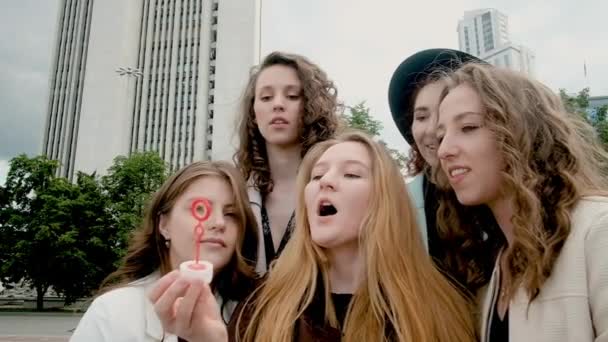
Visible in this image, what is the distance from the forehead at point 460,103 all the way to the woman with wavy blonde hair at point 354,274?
52cm

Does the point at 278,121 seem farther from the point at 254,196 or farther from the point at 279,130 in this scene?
the point at 254,196

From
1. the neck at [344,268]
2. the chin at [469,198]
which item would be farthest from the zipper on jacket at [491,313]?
the neck at [344,268]

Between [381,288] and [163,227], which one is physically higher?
[163,227]

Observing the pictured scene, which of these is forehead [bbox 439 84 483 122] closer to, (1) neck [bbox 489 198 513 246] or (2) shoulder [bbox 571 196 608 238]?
(1) neck [bbox 489 198 513 246]

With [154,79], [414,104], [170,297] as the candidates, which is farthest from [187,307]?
[154,79]

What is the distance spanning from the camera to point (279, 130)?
356cm

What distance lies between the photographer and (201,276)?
174cm

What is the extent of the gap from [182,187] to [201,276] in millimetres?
1249

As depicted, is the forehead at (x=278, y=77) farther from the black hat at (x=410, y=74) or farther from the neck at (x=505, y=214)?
the neck at (x=505, y=214)

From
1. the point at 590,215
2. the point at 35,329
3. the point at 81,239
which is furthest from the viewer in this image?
the point at 81,239

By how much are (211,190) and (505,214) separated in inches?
66.5

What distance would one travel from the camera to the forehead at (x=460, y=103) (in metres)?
2.36

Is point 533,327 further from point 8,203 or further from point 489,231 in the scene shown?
point 8,203

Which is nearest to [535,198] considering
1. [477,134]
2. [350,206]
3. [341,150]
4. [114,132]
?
[477,134]
